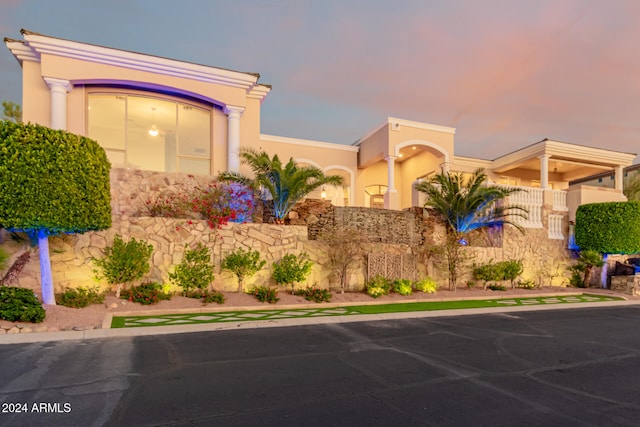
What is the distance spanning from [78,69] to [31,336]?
1012 cm

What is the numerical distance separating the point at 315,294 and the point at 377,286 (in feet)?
8.09

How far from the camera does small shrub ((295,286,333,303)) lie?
1111 cm

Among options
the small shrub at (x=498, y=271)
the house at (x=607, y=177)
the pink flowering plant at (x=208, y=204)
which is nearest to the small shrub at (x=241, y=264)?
the pink flowering plant at (x=208, y=204)

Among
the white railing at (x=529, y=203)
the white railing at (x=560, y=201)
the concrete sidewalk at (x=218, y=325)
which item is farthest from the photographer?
the white railing at (x=560, y=201)

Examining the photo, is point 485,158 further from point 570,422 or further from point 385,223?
point 570,422

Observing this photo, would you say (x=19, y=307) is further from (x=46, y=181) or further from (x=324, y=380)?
(x=324, y=380)

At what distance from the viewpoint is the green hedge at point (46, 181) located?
7121mm

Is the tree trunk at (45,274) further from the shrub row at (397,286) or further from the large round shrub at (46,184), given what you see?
the shrub row at (397,286)

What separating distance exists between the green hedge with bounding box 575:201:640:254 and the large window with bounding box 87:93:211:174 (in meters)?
18.5

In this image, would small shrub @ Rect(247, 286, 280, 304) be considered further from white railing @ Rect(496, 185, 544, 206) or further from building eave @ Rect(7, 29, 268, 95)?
white railing @ Rect(496, 185, 544, 206)

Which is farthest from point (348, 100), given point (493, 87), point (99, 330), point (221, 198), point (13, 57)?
point (99, 330)

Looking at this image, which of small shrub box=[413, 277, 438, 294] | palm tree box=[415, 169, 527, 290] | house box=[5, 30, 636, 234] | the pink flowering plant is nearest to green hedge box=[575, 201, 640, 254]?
house box=[5, 30, 636, 234]

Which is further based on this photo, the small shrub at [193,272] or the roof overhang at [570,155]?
the roof overhang at [570,155]

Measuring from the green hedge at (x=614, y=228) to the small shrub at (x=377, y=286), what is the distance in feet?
37.8
